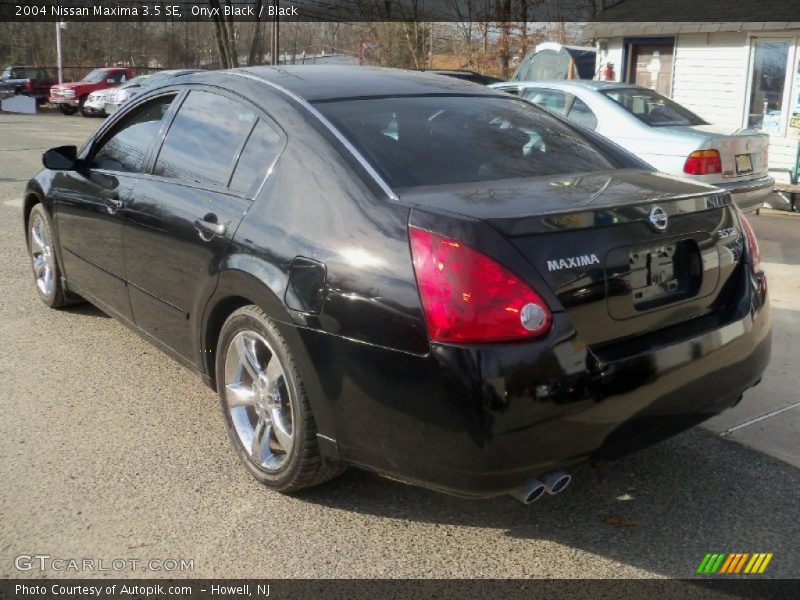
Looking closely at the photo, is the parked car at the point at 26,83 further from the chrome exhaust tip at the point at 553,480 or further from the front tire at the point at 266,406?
the chrome exhaust tip at the point at 553,480

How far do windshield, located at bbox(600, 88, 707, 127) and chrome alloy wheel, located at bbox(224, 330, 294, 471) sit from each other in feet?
20.0

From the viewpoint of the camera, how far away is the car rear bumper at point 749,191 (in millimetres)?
7609

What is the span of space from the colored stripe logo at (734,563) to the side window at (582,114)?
643cm

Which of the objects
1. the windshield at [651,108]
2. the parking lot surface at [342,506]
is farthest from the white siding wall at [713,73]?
the parking lot surface at [342,506]

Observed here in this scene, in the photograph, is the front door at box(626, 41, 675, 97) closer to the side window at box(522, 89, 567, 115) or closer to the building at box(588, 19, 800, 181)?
the building at box(588, 19, 800, 181)

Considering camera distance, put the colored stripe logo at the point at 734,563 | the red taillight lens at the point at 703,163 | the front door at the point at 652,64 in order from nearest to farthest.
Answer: the colored stripe logo at the point at 734,563 → the red taillight lens at the point at 703,163 → the front door at the point at 652,64

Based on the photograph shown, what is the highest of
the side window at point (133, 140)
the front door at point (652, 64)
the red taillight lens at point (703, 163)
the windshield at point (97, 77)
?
the front door at point (652, 64)

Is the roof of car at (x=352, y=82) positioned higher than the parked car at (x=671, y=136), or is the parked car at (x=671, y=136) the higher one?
the roof of car at (x=352, y=82)

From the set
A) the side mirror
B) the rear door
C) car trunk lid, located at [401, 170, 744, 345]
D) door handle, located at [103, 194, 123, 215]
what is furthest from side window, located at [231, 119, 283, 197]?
the side mirror

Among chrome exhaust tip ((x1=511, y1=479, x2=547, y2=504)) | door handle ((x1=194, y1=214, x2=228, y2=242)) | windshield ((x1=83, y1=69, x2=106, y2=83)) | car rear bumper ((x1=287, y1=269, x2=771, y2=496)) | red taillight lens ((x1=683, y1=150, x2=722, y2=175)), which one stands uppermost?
windshield ((x1=83, y1=69, x2=106, y2=83))

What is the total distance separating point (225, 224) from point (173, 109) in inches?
41.9

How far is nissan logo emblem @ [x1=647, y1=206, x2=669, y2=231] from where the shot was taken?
9.57 ft

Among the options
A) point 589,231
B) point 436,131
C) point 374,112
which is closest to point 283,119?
point 374,112

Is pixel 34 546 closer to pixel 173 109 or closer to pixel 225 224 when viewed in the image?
pixel 225 224
